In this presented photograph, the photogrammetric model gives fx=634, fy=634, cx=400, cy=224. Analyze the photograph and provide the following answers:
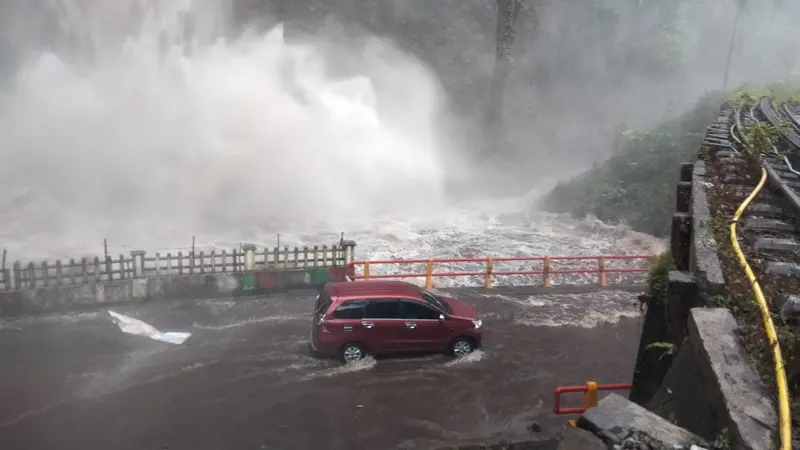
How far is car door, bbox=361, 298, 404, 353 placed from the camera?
11273 millimetres

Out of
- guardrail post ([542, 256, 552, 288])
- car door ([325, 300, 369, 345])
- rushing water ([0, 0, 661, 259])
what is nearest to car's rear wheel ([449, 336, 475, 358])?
car door ([325, 300, 369, 345])

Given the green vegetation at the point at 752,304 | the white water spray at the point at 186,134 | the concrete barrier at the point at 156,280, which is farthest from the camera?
the white water spray at the point at 186,134

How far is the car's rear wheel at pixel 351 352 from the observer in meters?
11.2

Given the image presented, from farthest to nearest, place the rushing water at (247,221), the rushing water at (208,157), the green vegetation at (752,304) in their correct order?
the rushing water at (208,157) < the rushing water at (247,221) < the green vegetation at (752,304)

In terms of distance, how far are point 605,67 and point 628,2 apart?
8.30m

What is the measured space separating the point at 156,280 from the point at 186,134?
12.7 m

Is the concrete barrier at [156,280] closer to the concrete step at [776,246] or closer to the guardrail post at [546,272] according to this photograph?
the guardrail post at [546,272]

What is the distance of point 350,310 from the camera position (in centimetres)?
1126

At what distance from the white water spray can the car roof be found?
966 centimetres

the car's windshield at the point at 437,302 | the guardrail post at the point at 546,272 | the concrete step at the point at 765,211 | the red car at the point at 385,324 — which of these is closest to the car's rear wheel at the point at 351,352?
the red car at the point at 385,324

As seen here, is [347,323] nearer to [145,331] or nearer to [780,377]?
[145,331]

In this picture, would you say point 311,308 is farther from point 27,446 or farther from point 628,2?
point 628,2


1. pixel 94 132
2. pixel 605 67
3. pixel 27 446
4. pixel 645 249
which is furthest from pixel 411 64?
pixel 27 446

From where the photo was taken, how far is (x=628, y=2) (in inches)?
1986
